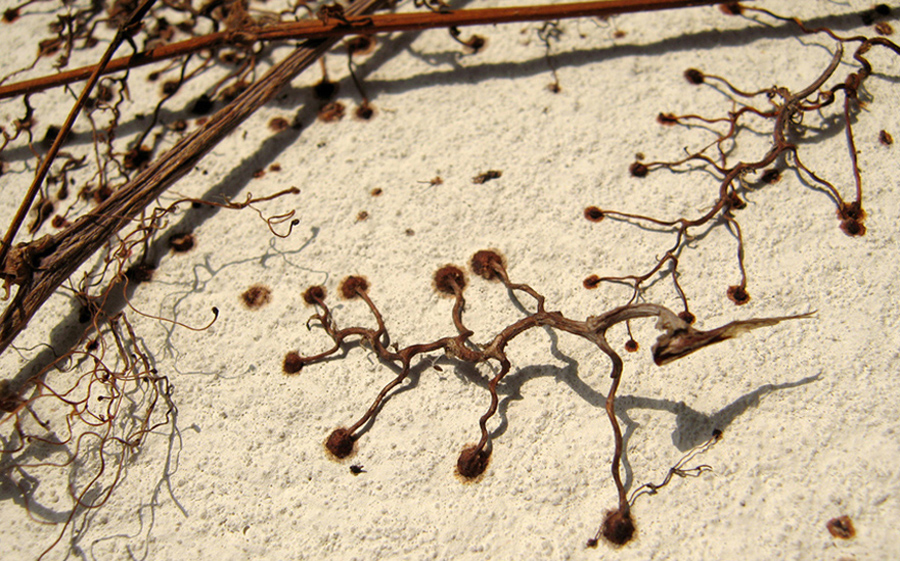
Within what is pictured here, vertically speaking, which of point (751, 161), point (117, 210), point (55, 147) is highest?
point (55, 147)

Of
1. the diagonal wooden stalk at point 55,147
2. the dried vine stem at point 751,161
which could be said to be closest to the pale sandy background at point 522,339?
the dried vine stem at point 751,161

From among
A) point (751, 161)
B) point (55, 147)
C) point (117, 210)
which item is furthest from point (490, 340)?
point (55, 147)

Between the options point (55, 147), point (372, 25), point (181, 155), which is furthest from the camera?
point (372, 25)

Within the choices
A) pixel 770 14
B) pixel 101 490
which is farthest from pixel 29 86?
pixel 770 14

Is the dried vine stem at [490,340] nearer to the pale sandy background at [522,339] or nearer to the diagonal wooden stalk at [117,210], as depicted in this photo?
the pale sandy background at [522,339]

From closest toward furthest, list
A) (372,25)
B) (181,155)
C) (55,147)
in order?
(55,147)
(181,155)
(372,25)

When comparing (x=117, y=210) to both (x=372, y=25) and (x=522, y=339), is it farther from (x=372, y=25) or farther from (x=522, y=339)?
(x=522, y=339)

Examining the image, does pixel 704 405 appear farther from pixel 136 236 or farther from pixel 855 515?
pixel 136 236
